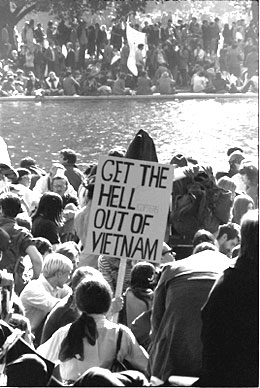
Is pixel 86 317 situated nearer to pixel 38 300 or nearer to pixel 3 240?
pixel 38 300

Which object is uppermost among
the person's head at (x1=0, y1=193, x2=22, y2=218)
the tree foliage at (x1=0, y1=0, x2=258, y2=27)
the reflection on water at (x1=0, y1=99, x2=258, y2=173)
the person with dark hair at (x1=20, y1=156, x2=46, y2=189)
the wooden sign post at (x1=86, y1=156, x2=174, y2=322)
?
the tree foliage at (x1=0, y1=0, x2=258, y2=27)

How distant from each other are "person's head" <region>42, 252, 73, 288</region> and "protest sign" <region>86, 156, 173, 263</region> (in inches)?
37.2

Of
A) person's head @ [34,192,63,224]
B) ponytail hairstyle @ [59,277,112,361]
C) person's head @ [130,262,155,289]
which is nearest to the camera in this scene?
ponytail hairstyle @ [59,277,112,361]

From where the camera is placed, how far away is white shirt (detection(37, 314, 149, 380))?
221 inches

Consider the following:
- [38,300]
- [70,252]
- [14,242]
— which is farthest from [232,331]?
[14,242]

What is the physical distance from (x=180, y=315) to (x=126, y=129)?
34.1 ft

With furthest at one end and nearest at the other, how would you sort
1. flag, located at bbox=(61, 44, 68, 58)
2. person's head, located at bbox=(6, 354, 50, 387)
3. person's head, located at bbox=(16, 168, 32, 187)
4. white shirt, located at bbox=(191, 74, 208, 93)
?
white shirt, located at bbox=(191, 74, 208, 93) < flag, located at bbox=(61, 44, 68, 58) < person's head, located at bbox=(16, 168, 32, 187) < person's head, located at bbox=(6, 354, 50, 387)

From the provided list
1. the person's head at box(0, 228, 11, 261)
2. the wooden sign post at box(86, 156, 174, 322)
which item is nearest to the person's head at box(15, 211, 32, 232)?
the person's head at box(0, 228, 11, 261)

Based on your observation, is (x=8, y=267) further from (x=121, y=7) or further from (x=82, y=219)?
(x=121, y=7)

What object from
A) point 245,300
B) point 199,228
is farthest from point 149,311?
point 199,228

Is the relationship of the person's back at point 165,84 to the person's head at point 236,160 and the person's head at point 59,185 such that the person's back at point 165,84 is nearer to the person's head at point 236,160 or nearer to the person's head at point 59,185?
the person's head at point 236,160

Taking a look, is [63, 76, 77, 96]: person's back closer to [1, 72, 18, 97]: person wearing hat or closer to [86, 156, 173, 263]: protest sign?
[1, 72, 18, 97]: person wearing hat

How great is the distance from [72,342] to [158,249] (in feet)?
2.99

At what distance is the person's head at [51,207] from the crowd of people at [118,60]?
4.79 metres
